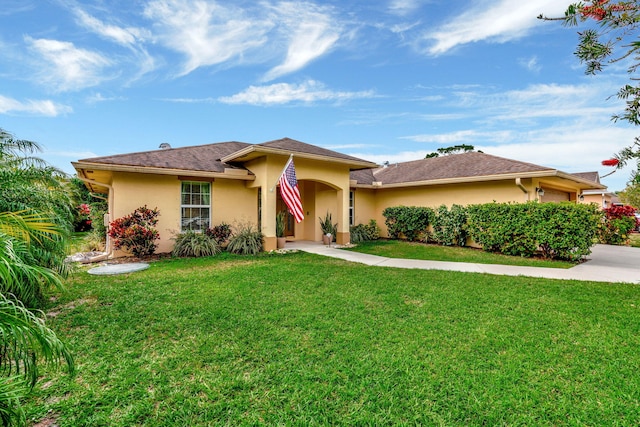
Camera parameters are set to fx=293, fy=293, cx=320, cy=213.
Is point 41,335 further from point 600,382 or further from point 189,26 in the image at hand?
point 189,26

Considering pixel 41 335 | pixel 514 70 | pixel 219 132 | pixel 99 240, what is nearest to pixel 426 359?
pixel 41 335

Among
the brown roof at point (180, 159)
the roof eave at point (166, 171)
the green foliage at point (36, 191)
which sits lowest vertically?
the green foliage at point (36, 191)

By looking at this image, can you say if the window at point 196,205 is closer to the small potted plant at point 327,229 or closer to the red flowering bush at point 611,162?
the small potted plant at point 327,229

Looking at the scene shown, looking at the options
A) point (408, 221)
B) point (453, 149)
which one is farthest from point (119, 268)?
point (453, 149)

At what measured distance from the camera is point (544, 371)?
10.2 ft

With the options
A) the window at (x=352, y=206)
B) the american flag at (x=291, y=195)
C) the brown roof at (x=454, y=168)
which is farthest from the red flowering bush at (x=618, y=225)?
the american flag at (x=291, y=195)

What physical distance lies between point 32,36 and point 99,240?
25.1ft

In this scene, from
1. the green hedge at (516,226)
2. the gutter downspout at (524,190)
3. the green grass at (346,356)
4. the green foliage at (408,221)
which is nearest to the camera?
the green grass at (346,356)

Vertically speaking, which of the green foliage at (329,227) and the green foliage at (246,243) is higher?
the green foliage at (329,227)

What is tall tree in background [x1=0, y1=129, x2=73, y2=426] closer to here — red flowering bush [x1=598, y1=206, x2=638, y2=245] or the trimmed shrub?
the trimmed shrub

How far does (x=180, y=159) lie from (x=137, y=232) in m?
3.28

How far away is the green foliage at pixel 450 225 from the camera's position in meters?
12.5

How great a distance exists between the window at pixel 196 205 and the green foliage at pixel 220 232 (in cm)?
51

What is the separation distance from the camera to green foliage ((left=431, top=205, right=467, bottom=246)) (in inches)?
490
